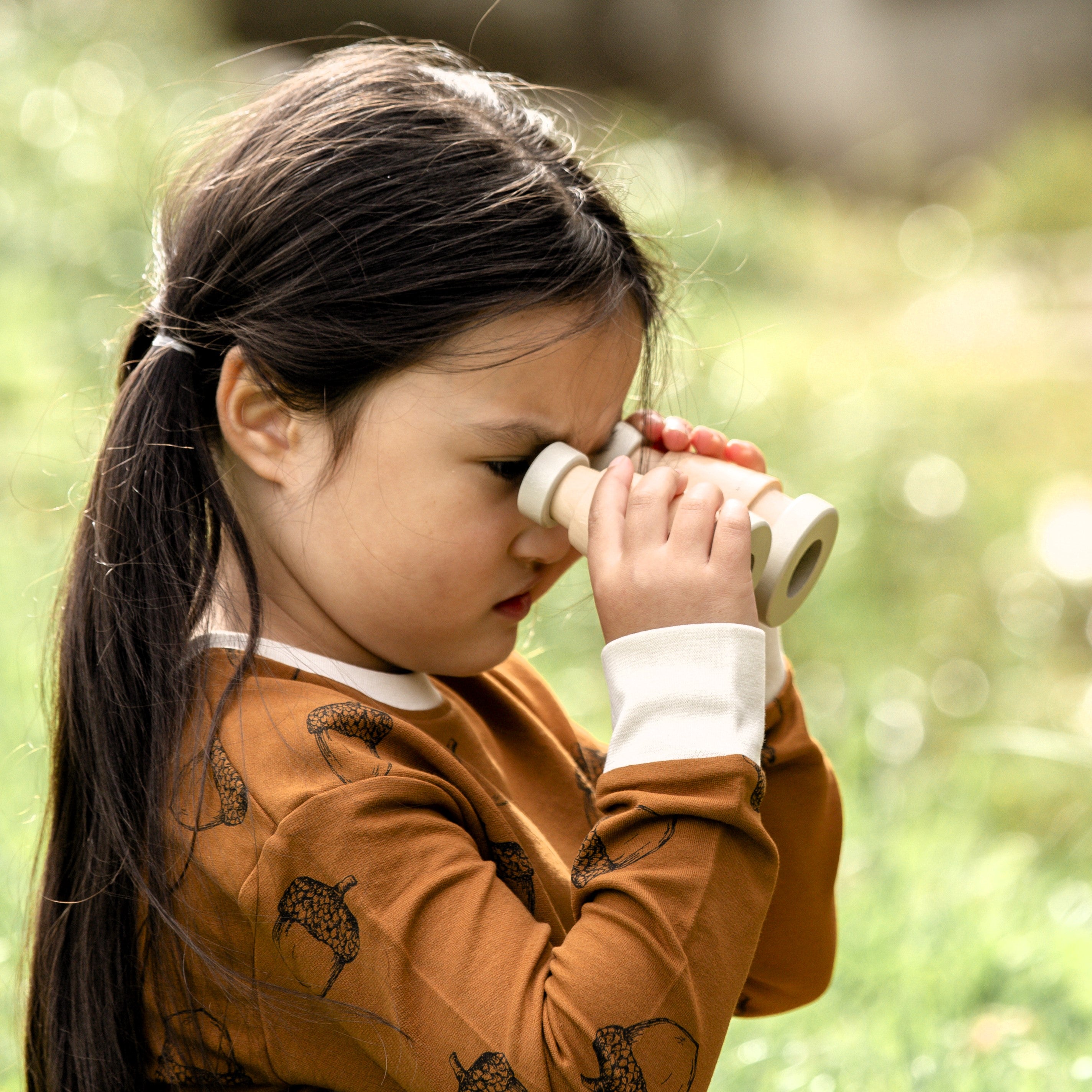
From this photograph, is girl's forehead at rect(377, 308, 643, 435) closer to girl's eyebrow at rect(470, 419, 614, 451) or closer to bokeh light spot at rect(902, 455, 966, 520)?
girl's eyebrow at rect(470, 419, 614, 451)

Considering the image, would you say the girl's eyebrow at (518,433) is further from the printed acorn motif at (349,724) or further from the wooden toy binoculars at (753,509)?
the printed acorn motif at (349,724)

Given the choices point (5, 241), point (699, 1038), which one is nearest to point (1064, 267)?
point (5, 241)

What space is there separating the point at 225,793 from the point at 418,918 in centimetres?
19

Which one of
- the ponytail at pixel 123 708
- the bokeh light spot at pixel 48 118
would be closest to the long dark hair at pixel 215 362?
the ponytail at pixel 123 708

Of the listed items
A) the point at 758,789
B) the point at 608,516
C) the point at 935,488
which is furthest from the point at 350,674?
the point at 935,488

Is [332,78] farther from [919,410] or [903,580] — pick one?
[919,410]

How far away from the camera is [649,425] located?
1274 mm

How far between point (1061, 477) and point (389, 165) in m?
4.42

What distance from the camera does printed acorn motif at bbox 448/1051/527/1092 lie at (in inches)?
35.4

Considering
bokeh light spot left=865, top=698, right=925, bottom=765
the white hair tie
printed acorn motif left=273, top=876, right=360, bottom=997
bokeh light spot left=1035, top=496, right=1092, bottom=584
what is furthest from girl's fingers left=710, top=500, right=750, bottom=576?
bokeh light spot left=1035, top=496, right=1092, bottom=584

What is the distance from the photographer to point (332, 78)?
3.97 feet

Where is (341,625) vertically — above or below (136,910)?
above

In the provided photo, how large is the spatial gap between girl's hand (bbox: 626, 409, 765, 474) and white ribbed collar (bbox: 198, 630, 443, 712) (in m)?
0.35

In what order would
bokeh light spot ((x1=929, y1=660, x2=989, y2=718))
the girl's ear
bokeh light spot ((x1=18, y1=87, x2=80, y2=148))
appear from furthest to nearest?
bokeh light spot ((x1=18, y1=87, x2=80, y2=148)) → bokeh light spot ((x1=929, y1=660, x2=989, y2=718)) → the girl's ear
